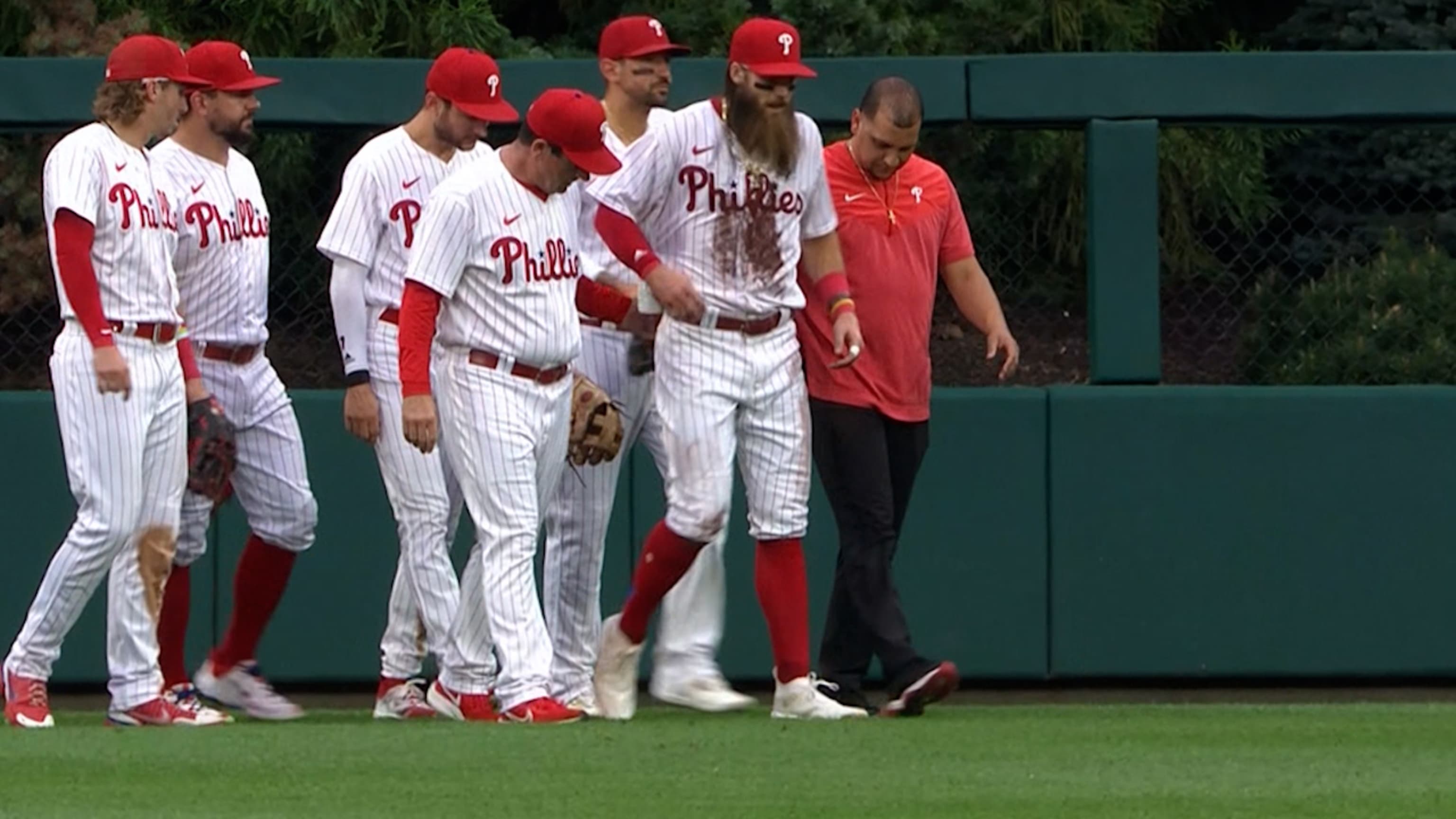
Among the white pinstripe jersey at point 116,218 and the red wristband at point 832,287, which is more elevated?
the white pinstripe jersey at point 116,218

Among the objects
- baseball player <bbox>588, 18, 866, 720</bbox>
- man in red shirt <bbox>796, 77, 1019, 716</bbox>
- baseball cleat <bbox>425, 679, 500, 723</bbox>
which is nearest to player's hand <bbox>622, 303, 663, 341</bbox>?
baseball player <bbox>588, 18, 866, 720</bbox>

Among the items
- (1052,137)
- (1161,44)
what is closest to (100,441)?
(1052,137)

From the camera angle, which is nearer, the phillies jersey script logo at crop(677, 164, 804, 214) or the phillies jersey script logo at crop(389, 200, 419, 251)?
the phillies jersey script logo at crop(677, 164, 804, 214)

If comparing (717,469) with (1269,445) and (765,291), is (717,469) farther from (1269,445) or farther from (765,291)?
(1269,445)

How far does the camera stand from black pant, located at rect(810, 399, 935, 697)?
7.21 metres

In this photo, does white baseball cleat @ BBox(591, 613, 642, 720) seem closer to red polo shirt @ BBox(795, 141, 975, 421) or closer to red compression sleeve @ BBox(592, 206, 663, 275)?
red polo shirt @ BBox(795, 141, 975, 421)

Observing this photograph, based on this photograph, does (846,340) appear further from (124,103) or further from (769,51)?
(124,103)

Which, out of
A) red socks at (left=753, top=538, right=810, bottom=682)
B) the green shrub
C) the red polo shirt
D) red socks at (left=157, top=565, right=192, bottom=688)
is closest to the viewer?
red socks at (left=753, top=538, right=810, bottom=682)

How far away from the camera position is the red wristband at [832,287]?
7141mm

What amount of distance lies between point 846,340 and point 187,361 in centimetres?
173

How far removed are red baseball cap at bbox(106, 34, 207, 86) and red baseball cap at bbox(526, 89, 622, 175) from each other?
0.98 m

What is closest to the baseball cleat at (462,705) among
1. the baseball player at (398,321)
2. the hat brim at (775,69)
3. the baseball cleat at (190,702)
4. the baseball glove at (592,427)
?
the baseball player at (398,321)

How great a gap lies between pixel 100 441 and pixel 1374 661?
162 inches

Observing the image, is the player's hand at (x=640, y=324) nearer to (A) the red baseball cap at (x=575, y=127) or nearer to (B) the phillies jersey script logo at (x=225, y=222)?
(A) the red baseball cap at (x=575, y=127)
